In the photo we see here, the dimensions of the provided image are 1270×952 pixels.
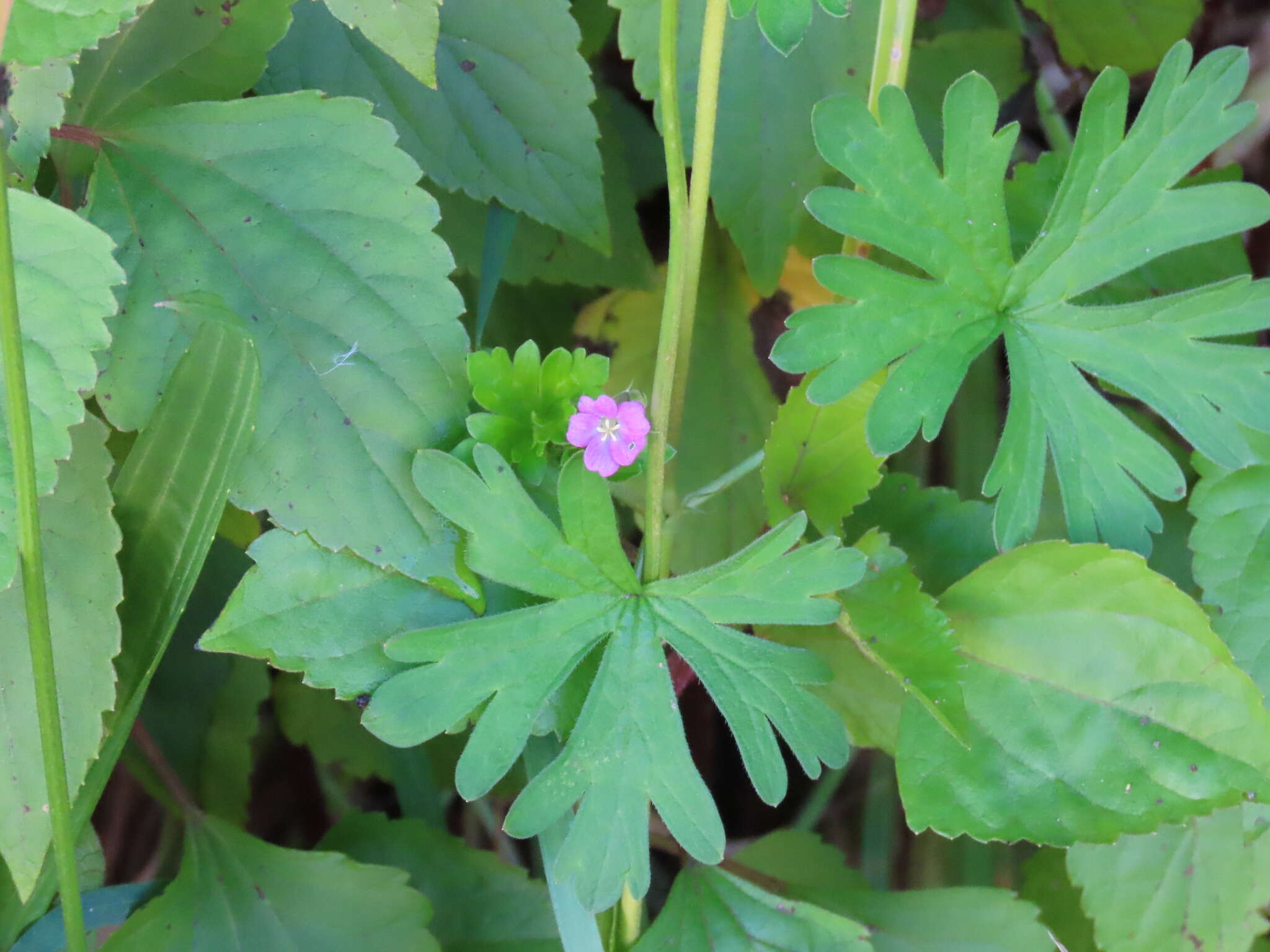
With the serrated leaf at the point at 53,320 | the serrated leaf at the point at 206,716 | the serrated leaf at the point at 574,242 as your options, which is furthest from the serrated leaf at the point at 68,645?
the serrated leaf at the point at 574,242

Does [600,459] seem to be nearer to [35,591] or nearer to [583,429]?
[583,429]

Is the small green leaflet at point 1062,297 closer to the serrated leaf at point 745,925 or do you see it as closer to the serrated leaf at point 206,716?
the serrated leaf at point 745,925

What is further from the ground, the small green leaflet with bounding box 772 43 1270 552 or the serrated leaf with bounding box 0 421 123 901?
the small green leaflet with bounding box 772 43 1270 552

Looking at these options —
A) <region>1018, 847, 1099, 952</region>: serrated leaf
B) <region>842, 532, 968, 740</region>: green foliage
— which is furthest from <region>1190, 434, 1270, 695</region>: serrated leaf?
<region>1018, 847, 1099, 952</region>: serrated leaf

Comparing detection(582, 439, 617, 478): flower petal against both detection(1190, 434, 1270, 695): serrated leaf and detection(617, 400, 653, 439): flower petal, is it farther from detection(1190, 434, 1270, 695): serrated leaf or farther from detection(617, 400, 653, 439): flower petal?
detection(1190, 434, 1270, 695): serrated leaf

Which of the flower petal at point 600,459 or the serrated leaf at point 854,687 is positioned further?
the serrated leaf at point 854,687

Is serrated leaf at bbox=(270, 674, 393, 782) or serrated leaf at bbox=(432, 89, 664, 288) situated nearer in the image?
serrated leaf at bbox=(432, 89, 664, 288)
